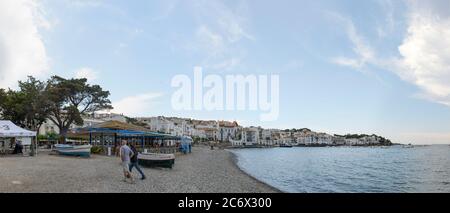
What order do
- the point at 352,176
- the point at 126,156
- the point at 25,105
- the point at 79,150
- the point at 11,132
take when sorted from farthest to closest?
the point at 25,105
the point at 352,176
the point at 79,150
the point at 11,132
the point at 126,156

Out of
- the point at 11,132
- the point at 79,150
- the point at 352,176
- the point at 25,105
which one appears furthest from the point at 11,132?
the point at 352,176

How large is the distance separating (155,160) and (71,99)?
3114 cm

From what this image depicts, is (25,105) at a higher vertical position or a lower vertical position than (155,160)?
higher

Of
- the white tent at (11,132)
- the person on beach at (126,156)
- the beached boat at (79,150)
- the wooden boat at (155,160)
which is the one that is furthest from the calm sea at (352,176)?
the white tent at (11,132)

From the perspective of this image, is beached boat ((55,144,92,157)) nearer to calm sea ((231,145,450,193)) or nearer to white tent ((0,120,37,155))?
white tent ((0,120,37,155))

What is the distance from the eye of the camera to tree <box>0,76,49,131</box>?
1592 inches

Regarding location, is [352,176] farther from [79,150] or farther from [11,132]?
[11,132]

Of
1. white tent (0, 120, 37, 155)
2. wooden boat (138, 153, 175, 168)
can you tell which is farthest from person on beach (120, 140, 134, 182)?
white tent (0, 120, 37, 155)

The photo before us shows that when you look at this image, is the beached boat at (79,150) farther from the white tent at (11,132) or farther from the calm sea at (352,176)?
the calm sea at (352,176)

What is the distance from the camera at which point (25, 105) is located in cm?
4025

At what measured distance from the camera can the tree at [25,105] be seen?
40.4 m
